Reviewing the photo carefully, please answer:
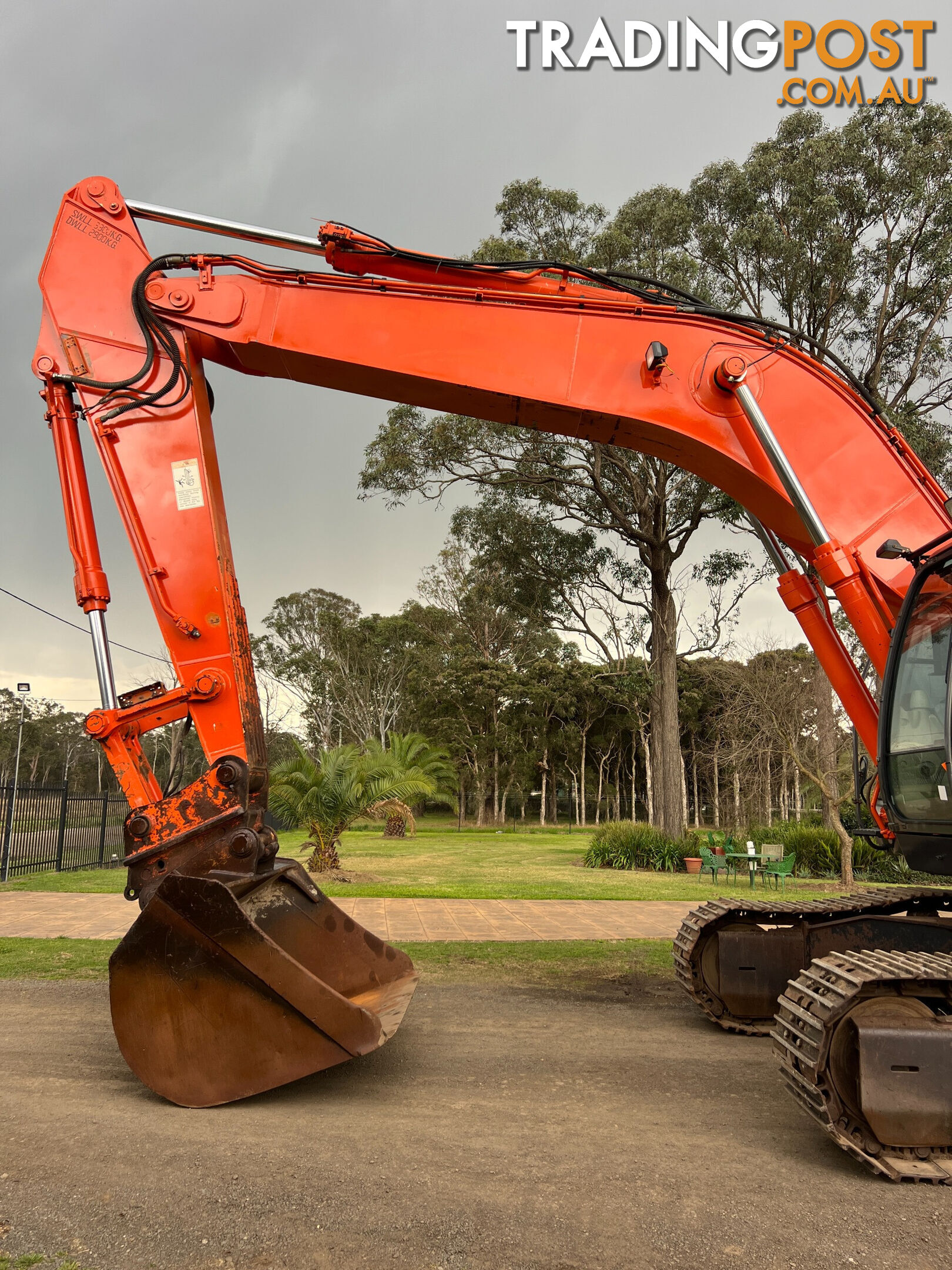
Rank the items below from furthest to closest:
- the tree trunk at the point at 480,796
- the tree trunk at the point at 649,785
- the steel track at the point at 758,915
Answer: the tree trunk at the point at 480,796 → the tree trunk at the point at 649,785 → the steel track at the point at 758,915

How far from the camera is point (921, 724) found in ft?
15.5

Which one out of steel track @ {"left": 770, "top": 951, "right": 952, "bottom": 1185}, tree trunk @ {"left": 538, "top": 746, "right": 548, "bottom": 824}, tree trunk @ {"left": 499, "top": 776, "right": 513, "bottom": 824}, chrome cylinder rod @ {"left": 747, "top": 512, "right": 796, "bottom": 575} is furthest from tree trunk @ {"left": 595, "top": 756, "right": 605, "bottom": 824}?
steel track @ {"left": 770, "top": 951, "right": 952, "bottom": 1185}

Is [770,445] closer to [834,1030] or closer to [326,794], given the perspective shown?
[834,1030]

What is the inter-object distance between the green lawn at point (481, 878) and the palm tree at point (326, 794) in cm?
76

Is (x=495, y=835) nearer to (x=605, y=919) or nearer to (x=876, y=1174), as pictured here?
(x=605, y=919)

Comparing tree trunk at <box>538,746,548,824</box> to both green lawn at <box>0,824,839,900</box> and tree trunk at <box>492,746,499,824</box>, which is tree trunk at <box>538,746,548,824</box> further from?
green lawn at <box>0,824,839,900</box>

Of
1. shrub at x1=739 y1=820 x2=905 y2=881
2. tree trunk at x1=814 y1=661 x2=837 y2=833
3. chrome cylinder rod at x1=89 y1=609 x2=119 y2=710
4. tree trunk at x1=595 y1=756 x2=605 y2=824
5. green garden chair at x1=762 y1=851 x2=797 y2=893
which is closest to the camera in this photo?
chrome cylinder rod at x1=89 y1=609 x2=119 y2=710

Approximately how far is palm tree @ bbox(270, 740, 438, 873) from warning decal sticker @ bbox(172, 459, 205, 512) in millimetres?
12253

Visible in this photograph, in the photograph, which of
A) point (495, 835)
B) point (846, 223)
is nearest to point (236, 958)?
point (846, 223)

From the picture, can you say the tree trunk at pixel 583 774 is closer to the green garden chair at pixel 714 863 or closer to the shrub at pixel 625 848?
the shrub at pixel 625 848

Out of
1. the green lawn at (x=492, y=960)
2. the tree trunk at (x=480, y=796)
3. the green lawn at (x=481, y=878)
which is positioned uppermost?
the tree trunk at (x=480, y=796)

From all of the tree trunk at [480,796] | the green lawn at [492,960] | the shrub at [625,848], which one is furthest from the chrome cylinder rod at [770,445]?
the tree trunk at [480,796]

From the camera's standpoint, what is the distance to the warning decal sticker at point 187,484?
521cm

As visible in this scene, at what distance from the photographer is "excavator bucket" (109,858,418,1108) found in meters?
4.32
